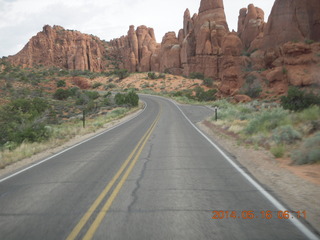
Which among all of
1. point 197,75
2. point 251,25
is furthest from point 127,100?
point 251,25

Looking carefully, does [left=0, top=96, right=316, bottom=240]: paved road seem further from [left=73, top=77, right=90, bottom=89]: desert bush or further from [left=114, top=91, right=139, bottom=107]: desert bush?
[left=73, top=77, right=90, bottom=89]: desert bush

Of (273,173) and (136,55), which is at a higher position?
(136,55)

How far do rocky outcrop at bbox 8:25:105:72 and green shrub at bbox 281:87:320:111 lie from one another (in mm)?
101195

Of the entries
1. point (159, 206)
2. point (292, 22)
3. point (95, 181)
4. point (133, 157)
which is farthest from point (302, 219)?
point (292, 22)

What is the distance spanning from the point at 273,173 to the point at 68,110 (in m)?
37.0

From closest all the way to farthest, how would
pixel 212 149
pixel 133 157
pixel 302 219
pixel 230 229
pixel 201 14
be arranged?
1. pixel 230 229
2. pixel 302 219
3. pixel 133 157
4. pixel 212 149
5. pixel 201 14

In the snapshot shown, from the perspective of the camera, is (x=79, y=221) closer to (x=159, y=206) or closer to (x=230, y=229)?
(x=159, y=206)

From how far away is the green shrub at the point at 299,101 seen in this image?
18091 millimetres

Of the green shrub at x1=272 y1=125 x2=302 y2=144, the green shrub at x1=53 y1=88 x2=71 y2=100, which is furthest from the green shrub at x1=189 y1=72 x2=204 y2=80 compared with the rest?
the green shrub at x1=272 y1=125 x2=302 y2=144

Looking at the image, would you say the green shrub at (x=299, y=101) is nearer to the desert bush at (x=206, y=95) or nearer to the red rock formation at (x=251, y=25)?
the desert bush at (x=206, y=95)

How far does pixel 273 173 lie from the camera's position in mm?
6738

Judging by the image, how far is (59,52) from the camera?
380 feet

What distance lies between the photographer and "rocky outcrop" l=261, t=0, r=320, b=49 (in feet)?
150
